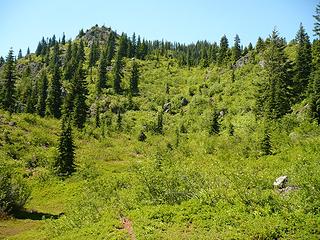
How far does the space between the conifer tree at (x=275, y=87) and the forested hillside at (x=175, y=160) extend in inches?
10.2

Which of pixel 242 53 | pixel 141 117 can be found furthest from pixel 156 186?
pixel 242 53

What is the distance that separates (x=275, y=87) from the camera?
61.8 meters

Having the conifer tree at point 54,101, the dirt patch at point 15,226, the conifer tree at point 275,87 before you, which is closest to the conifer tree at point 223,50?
the conifer tree at point 275,87

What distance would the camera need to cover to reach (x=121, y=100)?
11306 centimetres

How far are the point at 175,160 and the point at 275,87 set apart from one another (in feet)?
112

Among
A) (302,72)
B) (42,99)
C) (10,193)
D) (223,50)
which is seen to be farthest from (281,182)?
(223,50)

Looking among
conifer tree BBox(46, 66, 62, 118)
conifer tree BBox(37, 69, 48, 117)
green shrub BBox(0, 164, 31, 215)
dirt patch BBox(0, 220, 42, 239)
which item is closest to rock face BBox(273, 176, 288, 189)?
dirt patch BBox(0, 220, 42, 239)

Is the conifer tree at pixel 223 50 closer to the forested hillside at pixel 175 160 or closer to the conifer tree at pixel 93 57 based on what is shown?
the forested hillside at pixel 175 160

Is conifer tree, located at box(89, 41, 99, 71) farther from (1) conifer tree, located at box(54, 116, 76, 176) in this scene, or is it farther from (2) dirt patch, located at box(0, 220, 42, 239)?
(2) dirt patch, located at box(0, 220, 42, 239)

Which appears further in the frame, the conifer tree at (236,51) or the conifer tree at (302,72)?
the conifer tree at (236,51)

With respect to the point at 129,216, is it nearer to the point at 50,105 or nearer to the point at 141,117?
the point at 50,105

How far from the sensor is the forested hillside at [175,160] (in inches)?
720

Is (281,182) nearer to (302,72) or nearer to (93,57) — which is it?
(302,72)

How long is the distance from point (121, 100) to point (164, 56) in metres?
75.8
